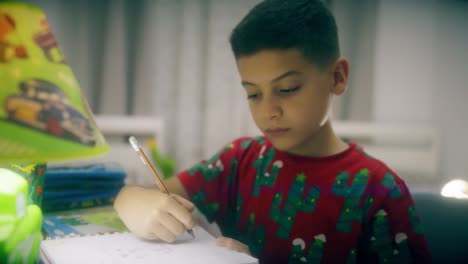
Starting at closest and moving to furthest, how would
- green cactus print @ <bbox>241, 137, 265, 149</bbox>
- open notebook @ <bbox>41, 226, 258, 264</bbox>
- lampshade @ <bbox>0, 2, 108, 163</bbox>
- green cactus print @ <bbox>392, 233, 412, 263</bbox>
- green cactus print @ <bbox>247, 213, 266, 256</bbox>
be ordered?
lampshade @ <bbox>0, 2, 108, 163</bbox> < open notebook @ <bbox>41, 226, 258, 264</bbox> < green cactus print @ <bbox>392, 233, 412, 263</bbox> < green cactus print @ <bbox>247, 213, 266, 256</bbox> < green cactus print @ <bbox>241, 137, 265, 149</bbox>

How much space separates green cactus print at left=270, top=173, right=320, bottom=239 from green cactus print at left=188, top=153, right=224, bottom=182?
143 mm

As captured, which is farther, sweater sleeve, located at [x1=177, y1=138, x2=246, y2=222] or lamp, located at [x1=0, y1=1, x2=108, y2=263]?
sweater sleeve, located at [x1=177, y1=138, x2=246, y2=222]

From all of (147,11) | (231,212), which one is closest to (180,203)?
(231,212)

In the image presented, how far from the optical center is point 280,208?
0.78m

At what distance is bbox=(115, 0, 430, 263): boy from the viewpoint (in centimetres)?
69

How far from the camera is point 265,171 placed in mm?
845

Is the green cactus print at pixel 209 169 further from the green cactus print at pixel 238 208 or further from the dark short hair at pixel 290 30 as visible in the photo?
the dark short hair at pixel 290 30

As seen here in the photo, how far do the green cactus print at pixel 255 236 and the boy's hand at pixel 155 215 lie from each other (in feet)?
0.70

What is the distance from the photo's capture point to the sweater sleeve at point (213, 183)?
A: 2.73ft

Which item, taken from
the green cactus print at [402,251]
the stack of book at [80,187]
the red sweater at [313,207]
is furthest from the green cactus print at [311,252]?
the stack of book at [80,187]

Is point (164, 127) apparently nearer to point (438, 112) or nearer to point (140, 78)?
point (140, 78)

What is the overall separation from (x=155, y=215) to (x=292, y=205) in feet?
0.99

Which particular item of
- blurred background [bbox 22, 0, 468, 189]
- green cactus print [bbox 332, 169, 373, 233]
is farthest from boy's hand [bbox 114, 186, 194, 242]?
blurred background [bbox 22, 0, 468, 189]

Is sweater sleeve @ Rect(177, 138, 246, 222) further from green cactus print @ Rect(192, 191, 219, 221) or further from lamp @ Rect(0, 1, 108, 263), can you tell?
lamp @ Rect(0, 1, 108, 263)
